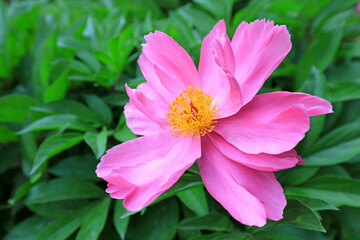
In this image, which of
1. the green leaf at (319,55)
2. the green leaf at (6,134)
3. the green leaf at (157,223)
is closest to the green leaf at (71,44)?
the green leaf at (6,134)

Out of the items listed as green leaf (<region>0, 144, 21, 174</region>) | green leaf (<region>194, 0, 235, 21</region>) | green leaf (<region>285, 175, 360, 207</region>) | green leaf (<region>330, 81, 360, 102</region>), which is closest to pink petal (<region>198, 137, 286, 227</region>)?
green leaf (<region>285, 175, 360, 207</region>)

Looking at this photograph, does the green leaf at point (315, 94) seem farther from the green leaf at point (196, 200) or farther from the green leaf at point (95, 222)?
the green leaf at point (95, 222)

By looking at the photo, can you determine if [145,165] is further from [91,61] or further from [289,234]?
[91,61]

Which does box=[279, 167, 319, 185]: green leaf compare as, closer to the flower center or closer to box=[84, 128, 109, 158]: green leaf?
the flower center

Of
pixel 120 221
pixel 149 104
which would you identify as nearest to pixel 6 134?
pixel 120 221

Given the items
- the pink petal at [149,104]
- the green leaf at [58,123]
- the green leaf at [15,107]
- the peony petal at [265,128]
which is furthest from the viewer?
the green leaf at [15,107]
